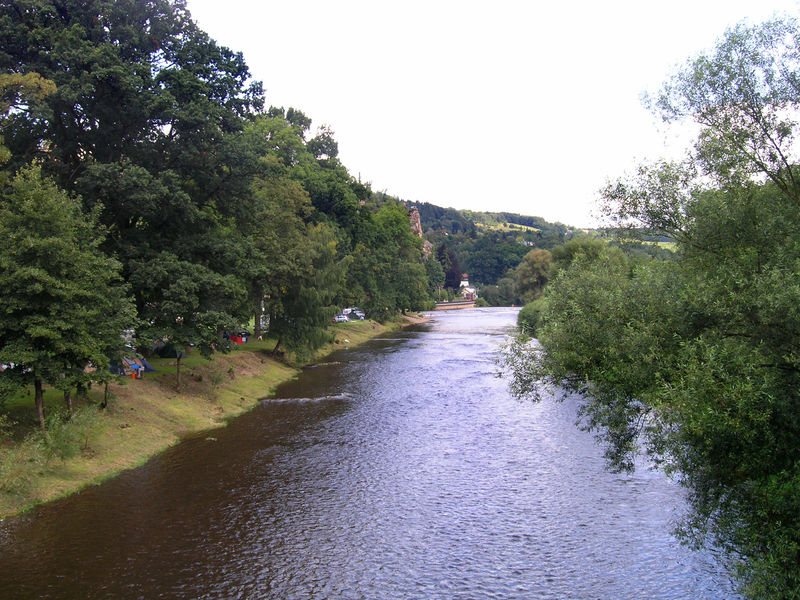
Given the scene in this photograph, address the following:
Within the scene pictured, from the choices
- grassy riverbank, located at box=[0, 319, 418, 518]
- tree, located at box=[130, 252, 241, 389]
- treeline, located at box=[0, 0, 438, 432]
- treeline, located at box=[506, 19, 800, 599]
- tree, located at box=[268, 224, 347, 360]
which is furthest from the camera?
tree, located at box=[268, 224, 347, 360]

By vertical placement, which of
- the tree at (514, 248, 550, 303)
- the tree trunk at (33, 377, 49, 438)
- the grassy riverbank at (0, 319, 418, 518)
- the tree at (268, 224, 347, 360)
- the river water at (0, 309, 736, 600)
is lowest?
the river water at (0, 309, 736, 600)

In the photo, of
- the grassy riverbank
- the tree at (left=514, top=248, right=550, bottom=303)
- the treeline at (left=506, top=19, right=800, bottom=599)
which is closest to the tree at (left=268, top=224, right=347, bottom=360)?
the grassy riverbank

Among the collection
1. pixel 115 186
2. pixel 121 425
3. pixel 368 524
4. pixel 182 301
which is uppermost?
pixel 115 186

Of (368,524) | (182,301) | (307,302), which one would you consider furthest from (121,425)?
(307,302)

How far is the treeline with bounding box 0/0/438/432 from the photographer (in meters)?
21.3

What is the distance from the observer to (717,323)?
1249 cm

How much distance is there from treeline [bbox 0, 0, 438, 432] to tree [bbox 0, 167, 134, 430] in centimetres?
6

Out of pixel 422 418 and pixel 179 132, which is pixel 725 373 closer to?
pixel 422 418

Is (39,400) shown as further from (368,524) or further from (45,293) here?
(368,524)

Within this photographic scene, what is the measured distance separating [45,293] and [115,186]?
30.9 ft

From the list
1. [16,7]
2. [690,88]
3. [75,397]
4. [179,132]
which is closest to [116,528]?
[75,397]

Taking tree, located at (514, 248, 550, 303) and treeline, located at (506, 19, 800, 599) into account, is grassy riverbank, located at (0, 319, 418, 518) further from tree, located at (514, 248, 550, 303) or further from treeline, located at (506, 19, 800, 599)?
tree, located at (514, 248, 550, 303)

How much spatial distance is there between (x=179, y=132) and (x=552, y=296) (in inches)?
1015

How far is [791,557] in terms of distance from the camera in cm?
1135
